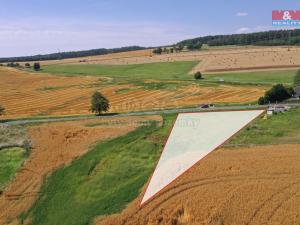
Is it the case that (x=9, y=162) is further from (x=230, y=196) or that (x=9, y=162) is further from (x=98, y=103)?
(x=230, y=196)

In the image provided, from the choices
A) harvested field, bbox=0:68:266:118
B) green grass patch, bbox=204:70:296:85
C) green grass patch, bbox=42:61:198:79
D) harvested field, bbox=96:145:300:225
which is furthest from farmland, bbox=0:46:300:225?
green grass patch, bbox=42:61:198:79

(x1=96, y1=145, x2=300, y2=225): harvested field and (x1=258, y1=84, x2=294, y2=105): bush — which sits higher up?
(x1=258, y1=84, x2=294, y2=105): bush

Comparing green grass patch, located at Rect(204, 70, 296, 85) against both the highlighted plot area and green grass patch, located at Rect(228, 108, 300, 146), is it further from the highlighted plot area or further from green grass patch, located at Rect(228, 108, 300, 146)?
green grass patch, located at Rect(228, 108, 300, 146)

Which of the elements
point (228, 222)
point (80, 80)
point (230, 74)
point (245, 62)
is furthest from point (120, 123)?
point (245, 62)

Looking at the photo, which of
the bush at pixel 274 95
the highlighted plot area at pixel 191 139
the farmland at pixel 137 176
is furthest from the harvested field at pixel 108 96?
the highlighted plot area at pixel 191 139

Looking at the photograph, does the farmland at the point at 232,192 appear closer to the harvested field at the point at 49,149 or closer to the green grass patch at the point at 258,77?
the harvested field at the point at 49,149

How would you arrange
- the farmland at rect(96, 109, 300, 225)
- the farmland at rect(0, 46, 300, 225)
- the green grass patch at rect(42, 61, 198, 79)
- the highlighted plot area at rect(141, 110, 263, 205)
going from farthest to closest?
the green grass patch at rect(42, 61, 198, 79), the highlighted plot area at rect(141, 110, 263, 205), the farmland at rect(0, 46, 300, 225), the farmland at rect(96, 109, 300, 225)

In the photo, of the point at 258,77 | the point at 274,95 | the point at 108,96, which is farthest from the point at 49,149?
Result: the point at 258,77
